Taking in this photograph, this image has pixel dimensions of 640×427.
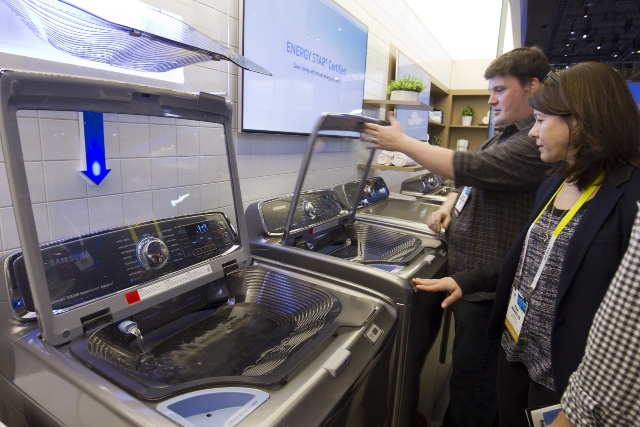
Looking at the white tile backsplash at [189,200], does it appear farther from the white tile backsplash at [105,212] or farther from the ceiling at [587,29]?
the ceiling at [587,29]

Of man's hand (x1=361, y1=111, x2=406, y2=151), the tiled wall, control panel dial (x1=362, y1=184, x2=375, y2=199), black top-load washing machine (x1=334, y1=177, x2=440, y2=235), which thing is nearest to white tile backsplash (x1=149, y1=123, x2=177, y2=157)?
the tiled wall

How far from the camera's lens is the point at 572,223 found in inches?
41.6

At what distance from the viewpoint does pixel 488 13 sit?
15.7 ft

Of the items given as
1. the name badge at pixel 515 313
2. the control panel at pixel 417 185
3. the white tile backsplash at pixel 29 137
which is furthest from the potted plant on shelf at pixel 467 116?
the white tile backsplash at pixel 29 137

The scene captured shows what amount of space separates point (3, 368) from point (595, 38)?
164 inches

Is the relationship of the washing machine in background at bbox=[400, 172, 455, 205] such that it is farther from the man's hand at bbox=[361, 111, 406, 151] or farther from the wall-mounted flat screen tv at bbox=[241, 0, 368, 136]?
the man's hand at bbox=[361, 111, 406, 151]

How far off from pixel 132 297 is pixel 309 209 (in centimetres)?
104

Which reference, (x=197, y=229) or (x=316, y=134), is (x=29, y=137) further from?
(x=316, y=134)

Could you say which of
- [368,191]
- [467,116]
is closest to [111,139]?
[368,191]

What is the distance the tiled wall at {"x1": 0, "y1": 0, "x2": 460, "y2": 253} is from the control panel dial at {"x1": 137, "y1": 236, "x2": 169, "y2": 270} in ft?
0.48

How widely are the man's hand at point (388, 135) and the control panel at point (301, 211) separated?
48 cm

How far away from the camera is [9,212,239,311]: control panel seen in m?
0.90

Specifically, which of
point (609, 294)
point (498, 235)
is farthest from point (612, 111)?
point (498, 235)

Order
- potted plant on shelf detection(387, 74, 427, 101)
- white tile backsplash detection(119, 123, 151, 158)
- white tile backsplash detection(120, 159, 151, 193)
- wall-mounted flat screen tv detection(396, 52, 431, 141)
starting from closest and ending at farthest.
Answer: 1. white tile backsplash detection(119, 123, 151, 158)
2. white tile backsplash detection(120, 159, 151, 193)
3. potted plant on shelf detection(387, 74, 427, 101)
4. wall-mounted flat screen tv detection(396, 52, 431, 141)
